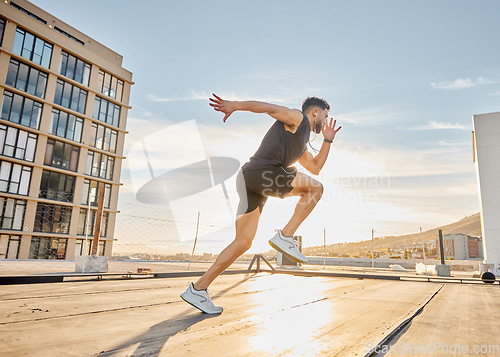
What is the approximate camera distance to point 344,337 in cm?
170

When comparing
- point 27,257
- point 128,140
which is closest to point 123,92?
point 128,140

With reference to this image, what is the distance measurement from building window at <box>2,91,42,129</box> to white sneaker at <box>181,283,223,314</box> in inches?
871

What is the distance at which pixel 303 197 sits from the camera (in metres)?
2.60

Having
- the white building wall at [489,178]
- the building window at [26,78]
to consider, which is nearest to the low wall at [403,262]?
the white building wall at [489,178]

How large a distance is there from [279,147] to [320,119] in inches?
22.1

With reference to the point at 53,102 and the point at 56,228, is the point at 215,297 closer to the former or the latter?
the point at 56,228

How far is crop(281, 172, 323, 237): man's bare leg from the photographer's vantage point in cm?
249

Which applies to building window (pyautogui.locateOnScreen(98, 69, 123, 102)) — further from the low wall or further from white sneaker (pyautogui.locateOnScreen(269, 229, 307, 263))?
white sneaker (pyautogui.locateOnScreen(269, 229, 307, 263))

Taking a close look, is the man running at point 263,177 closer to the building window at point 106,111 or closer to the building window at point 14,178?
the building window at point 14,178

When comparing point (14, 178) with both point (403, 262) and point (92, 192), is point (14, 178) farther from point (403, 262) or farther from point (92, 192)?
point (403, 262)

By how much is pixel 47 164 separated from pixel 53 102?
13.8 ft

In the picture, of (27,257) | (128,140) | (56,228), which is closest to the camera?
(27,257)

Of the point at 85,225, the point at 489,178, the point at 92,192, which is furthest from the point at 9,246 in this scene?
the point at 489,178

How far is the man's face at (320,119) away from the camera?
105 inches
